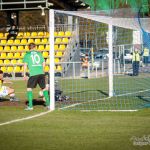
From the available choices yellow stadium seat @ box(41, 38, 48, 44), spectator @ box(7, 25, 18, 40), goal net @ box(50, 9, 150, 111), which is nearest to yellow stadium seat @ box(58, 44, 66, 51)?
goal net @ box(50, 9, 150, 111)

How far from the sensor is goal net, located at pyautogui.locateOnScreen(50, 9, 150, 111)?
14.8 meters

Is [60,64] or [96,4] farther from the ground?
[96,4]

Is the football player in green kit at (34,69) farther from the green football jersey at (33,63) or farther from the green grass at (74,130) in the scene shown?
the green grass at (74,130)

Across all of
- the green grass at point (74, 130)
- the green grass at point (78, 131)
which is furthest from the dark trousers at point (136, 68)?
the green grass at point (78, 131)

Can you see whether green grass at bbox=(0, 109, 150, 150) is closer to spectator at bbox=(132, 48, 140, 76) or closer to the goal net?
the goal net

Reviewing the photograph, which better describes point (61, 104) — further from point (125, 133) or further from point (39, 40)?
point (39, 40)

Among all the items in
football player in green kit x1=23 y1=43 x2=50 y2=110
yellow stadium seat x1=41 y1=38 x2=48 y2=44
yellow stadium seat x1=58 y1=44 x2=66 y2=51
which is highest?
yellow stadium seat x1=41 y1=38 x2=48 y2=44

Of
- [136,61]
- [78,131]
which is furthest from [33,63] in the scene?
[136,61]

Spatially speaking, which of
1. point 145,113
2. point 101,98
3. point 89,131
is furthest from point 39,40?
point 89,131

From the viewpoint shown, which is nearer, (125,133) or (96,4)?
(125,133)

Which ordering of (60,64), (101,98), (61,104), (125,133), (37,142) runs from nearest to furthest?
1. (37,142)
2. (125,133)
3. (61,104)
4. (101,98)
5. (60,64)

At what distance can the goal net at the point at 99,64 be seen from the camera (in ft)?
48.5

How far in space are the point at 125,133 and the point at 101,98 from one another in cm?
748

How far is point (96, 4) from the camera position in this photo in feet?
120
